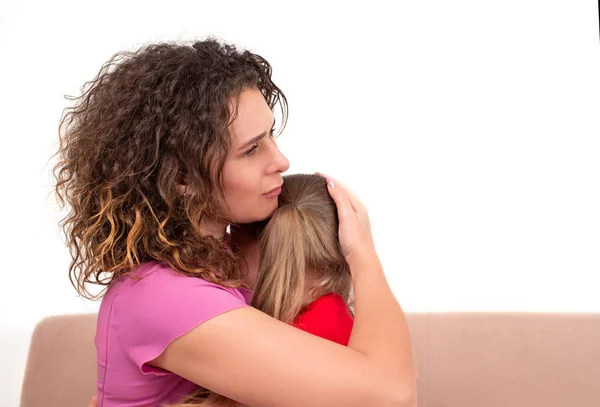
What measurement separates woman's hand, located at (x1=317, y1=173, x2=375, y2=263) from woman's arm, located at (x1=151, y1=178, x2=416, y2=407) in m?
0.17

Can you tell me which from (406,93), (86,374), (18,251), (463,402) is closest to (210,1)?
(406,93)

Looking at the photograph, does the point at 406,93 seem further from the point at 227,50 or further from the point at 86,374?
the point at 86,374

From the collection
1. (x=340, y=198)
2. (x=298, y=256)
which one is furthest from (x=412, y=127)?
(x=298, y=256)

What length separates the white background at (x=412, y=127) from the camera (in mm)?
2783

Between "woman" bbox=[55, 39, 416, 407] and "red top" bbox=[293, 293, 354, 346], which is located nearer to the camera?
"woman" bbox=[55, 39, 416, 407]

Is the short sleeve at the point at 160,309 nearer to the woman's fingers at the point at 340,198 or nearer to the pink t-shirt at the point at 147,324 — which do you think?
the pink t-shirt at the point at 147,324

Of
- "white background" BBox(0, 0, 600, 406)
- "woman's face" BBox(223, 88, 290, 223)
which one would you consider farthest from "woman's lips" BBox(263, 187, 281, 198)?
"white background" BBox(0, 0, 600, 406)

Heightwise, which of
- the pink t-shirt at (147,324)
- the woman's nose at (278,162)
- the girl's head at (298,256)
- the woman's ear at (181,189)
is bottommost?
the pink t-shirt at (147,324)

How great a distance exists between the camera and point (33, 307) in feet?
9.46

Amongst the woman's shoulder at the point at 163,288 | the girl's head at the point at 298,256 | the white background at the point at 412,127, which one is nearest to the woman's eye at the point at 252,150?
the girl's head at the point at 298,256

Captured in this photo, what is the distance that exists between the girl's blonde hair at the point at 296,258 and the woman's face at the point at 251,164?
57 mm

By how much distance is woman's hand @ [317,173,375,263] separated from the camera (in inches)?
63.6

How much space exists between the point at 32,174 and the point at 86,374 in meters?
0.77

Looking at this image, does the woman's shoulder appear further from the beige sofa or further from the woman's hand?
the beige sofa
